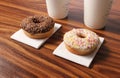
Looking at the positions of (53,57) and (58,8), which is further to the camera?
(58,8)

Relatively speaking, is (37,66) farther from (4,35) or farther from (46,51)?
(4,35)

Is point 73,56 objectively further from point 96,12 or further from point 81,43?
point 96,12

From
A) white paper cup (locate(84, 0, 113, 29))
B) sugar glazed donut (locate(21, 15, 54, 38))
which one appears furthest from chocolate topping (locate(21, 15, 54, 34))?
white paper cup (locate(84, 0, 113, 29))

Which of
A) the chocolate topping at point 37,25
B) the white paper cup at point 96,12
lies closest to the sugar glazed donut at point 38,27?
the chocolate topping at point 37,25

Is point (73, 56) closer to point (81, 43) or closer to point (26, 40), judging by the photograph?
point (81, 43)

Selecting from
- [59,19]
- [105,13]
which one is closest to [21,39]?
[59,19]

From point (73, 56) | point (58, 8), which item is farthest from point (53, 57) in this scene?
point (58, 8)

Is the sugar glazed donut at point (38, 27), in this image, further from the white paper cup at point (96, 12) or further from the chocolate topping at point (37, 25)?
the white paper cup at point (96, 12)

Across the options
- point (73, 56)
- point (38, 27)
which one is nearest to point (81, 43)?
point (73, 56)
